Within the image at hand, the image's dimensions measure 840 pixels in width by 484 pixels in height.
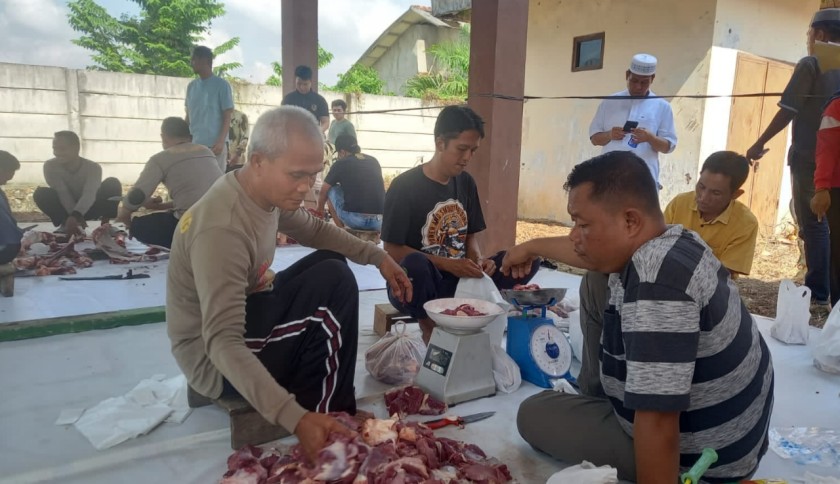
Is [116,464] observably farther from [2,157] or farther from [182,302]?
[2,157]

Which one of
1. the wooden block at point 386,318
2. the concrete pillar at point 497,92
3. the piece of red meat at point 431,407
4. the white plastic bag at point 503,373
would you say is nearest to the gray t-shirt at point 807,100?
the concrete pillar at point 497,92

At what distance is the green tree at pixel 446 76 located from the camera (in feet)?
57.9

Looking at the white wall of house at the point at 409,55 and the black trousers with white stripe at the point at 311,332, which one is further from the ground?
the white wall of house at the point at 409,55

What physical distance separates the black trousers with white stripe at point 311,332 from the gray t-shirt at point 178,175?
3238mm

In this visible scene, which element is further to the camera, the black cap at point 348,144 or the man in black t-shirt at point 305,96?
the man in black t-shirt at point 305,96

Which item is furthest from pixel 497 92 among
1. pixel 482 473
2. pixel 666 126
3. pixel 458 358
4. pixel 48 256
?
pixel 48 256

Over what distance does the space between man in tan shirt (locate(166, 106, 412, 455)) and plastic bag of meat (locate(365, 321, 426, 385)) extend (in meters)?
0.49

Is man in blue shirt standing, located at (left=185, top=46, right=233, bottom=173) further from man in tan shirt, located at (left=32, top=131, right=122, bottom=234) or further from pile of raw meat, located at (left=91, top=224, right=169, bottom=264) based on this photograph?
pile of raw meat, located at (left=91, top=224, right=169, bottom=264)

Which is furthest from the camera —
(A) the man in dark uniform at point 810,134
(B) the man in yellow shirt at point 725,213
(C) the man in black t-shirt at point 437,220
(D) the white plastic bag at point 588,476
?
(A) the man in dark uniform at point 810,134

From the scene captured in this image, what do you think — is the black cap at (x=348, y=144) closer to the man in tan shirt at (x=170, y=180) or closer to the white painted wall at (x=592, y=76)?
the man in tan shirt at (x=170, y=180)

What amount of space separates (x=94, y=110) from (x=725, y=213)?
11302 mm

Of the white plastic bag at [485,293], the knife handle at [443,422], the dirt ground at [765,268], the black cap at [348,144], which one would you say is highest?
the black cap at [348,144]

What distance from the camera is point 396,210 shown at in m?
3.46

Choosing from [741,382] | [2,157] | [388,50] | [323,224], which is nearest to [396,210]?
[323,224]
